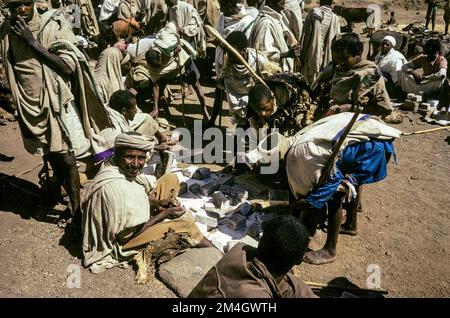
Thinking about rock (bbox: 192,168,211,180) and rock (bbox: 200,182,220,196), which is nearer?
rock (bbox: 200,182,220,196)

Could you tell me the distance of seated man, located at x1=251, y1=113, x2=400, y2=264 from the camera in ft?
11.8

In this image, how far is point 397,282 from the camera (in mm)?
3760

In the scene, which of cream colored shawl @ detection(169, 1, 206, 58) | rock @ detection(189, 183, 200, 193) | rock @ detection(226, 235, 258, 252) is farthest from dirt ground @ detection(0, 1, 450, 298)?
cream colored shawl @ detection(169, 1, 206, 58)

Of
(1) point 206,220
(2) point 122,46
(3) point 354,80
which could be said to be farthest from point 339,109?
(2) point 122,46

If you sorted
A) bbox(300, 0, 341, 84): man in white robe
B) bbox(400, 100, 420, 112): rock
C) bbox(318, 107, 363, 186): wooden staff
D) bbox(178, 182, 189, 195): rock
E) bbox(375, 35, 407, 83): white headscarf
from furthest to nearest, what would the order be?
bbox(375, 35, 407, 83): white headscarf
bbox(400, 100, 420, 112): rock
bbox(300, 0, 341, 84): man in white robe
bbox(178, 182, 189, 195): rock
bbox(318, 107, 363, 186): wooden staff

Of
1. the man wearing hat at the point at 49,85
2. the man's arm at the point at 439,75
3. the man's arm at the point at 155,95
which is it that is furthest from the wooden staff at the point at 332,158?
the man's arm at the point at 439,75

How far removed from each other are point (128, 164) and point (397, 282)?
109 inches

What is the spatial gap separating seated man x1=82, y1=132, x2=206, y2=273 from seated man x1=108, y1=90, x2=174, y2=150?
3.32 ft

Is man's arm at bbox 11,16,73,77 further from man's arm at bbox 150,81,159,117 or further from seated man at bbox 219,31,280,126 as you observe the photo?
man's arm at bbox 150,81,159,117

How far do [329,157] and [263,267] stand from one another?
1.53 m

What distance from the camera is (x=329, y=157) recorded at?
3.55 metres

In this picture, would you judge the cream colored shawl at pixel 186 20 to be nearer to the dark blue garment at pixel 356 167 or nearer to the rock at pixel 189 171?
the rock at pixel 189 171

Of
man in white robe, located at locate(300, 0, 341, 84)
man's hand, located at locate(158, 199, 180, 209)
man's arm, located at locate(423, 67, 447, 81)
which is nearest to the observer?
A: man's hand, located at locate(158, 199, 180, 209)

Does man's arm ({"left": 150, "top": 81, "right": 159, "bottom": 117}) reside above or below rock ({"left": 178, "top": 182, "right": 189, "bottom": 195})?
above
